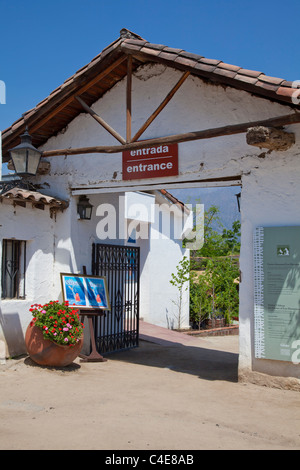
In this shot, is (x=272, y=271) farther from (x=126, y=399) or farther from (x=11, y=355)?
(x=11, y=355)

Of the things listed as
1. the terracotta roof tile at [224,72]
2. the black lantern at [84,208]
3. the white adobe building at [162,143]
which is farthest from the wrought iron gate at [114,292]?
the terracotta roof tile at [224,72]

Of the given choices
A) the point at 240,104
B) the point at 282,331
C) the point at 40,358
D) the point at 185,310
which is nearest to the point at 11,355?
the point at 40,358

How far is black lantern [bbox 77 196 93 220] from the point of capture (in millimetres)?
8766

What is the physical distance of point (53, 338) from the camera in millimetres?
7109

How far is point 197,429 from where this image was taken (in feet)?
15.8

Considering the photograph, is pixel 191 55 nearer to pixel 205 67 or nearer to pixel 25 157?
pixel 205 67

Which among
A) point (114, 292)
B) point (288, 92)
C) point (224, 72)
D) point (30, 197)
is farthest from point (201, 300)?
point (288, 92)

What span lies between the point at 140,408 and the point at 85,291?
3191mm

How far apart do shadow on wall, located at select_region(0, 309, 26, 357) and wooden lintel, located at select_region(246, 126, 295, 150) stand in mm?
4492

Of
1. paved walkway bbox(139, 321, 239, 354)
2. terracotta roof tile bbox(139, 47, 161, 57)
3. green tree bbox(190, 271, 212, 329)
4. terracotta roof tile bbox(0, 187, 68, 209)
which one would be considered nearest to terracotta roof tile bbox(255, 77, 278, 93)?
terracotta roof tile bbox(139, 47, 161, 57)

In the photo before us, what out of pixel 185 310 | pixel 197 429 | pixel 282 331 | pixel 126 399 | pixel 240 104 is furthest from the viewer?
pixel 185 310

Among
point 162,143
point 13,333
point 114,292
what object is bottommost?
point 13,333

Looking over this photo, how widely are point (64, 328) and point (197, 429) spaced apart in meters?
2.96

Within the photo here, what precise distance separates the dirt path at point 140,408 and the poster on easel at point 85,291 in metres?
1.00
